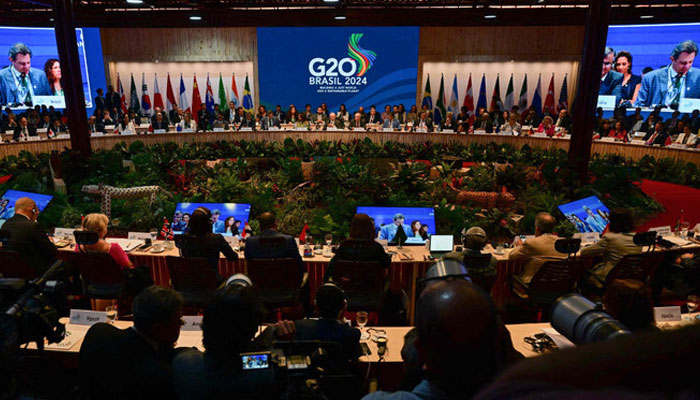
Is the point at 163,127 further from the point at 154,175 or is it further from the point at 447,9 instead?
the point at 447,9

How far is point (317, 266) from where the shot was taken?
14.6ft

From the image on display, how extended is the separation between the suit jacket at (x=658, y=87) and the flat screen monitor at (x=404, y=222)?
12.5 meters

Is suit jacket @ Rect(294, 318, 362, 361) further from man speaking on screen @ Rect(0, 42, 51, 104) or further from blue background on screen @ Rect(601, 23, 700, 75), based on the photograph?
man speaking on screen @ Rect(0, 42, 51, 104)

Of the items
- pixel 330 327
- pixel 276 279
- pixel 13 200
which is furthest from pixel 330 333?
pixel 13 200

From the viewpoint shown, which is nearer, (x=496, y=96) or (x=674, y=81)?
(x=674, y=81)

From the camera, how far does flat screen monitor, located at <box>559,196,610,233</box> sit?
4.97m

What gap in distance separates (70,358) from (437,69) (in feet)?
45.9

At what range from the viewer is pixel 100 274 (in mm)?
3803

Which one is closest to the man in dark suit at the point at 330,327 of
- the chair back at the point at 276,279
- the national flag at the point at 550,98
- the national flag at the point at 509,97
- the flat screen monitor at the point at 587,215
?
the chair back at the point at 276,279

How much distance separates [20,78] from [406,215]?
48.9 ft

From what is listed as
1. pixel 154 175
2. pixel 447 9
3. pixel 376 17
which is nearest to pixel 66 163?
pixel 154 175

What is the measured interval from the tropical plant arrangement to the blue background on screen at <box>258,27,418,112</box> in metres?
5.35

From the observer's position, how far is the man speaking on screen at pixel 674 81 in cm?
1283

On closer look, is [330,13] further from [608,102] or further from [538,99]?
[608,102]
